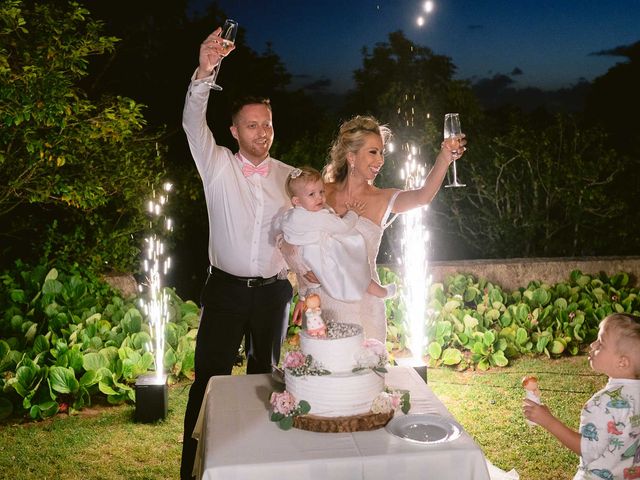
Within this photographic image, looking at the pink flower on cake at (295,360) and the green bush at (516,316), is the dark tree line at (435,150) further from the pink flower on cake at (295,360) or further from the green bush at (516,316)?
the pink flower on cake at (295,360)

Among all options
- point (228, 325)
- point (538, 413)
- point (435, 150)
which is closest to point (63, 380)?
point (228, 325)

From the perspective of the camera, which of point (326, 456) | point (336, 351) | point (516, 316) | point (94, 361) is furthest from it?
point (516, 316)

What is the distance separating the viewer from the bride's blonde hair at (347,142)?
375 cm

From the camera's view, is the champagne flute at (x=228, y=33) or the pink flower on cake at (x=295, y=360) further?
the champagne flute at (x=228, y=33)

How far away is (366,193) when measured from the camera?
3.91 metres

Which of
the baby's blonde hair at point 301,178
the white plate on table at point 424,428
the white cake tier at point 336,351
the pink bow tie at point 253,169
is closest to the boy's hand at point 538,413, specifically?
the white plate on table at point 424,428

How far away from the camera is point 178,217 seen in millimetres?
8734

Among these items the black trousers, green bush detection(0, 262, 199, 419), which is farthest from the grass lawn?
the black trousers

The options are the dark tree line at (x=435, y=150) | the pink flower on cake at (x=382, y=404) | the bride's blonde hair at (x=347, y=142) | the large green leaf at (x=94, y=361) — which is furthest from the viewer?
the dark tree line at (x=435, y=150)

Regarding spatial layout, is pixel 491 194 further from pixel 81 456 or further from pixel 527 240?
pixel 81 456

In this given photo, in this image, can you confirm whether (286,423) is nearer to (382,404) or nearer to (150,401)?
(382,404)

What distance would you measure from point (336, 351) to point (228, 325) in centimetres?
139

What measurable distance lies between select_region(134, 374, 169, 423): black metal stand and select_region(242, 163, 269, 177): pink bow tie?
1.83 m

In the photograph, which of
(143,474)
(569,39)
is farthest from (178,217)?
(569,39)
